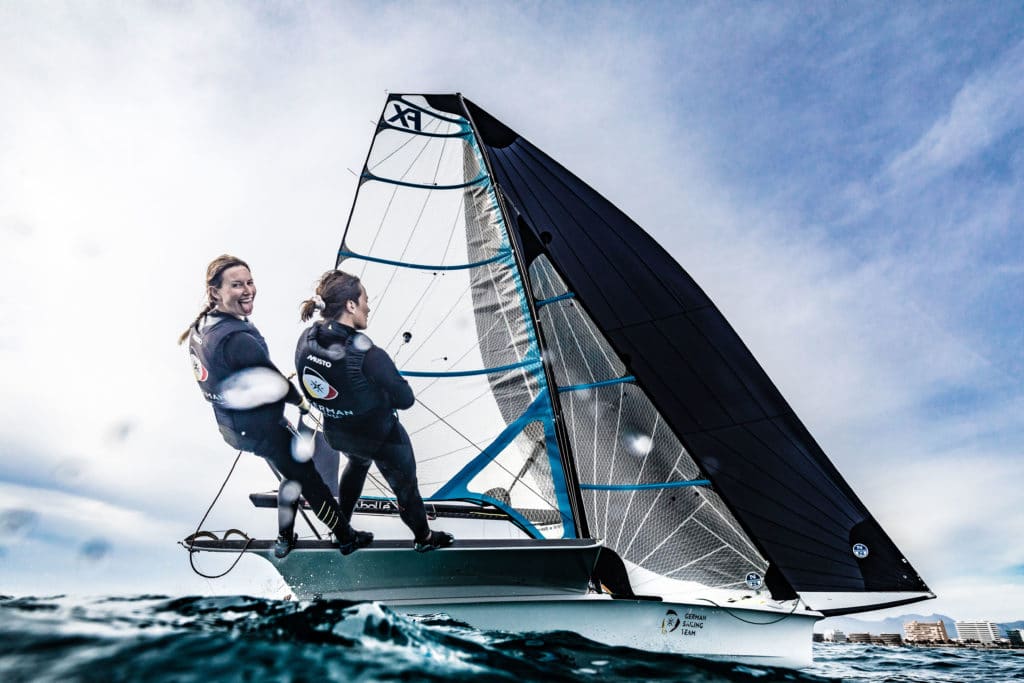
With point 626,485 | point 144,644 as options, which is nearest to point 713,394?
point 626,485

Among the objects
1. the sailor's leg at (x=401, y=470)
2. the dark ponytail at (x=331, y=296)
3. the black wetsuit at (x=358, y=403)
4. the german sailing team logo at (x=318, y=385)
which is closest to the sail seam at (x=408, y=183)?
the dark ponytail at (x=331, y=296)

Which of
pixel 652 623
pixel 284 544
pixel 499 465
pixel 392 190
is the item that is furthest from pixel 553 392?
pixel 392 190

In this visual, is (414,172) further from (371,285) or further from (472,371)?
(472,371)

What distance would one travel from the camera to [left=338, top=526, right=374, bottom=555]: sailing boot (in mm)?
4500

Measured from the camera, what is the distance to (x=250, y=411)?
185 inches

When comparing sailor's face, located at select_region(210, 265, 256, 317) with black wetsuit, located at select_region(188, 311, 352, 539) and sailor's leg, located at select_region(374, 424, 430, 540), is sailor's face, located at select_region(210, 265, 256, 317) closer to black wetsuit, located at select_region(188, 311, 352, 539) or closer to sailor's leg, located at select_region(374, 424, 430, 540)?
black wetsuit, located at select_region(188, 311, 352, 539)

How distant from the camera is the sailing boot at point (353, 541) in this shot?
177 inches

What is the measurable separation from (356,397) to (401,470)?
2.69 ft

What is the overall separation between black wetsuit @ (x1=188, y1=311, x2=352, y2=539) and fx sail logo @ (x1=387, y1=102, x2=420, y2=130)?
461 centimetres

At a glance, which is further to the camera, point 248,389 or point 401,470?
point 401,470

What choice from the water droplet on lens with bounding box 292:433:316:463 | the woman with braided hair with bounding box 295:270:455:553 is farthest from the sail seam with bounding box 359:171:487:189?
the water droplet on lens with bounding box 292:433:316:463

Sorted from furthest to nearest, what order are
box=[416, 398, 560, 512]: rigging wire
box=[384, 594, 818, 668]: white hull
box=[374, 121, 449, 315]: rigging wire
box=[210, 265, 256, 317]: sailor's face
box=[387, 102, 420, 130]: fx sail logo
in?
box=[387, 102, 420, 130]: fx sail logo
box=[374, 121, 449, 315]: rigging wire
box=[416, 398, 560, 512]: rigging wire
box=[210, 265, 256, 317]: sailor's face
box=[384, 594, 818, 668]: white hull

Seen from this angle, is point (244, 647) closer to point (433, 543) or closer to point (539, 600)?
point (433, 543)

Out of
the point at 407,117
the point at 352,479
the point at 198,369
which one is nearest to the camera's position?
the point at 198,369
